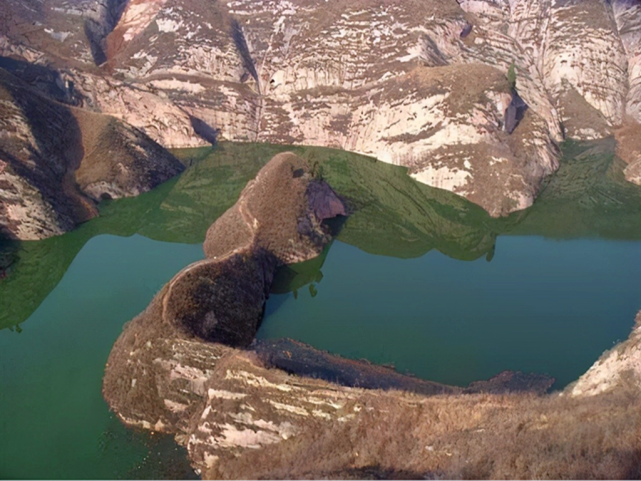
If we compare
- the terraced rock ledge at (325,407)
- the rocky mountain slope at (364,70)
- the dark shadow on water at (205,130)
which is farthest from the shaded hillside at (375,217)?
the terraced rock ledge at (325,407)

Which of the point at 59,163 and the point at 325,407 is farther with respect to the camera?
the point at 59,163

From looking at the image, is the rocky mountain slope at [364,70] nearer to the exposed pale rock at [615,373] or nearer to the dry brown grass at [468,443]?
the exposed pale rock at [615,373]

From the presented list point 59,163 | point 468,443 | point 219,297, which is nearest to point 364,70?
point 59,163

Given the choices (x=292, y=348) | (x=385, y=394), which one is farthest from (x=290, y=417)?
(x=292, y=348)

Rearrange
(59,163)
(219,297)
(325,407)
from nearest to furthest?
(325,407)
(219,297)
(59,163)

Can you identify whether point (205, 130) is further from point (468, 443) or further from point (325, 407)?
point (468, 443)

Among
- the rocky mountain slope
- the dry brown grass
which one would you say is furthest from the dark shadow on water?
the dry brown grass

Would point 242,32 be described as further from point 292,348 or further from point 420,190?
point 292,348
